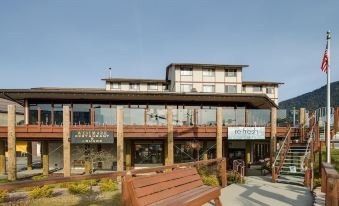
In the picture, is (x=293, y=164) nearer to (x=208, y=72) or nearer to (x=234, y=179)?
(x=234, y=179)

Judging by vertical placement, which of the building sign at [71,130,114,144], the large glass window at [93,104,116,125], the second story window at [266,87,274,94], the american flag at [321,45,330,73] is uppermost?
the second story window at [266,87,274,94]

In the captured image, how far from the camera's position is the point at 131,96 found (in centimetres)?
2659

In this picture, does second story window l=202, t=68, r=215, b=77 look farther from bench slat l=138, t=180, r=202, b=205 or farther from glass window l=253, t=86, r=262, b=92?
bench slat l=138, t=180, r=202, b=205

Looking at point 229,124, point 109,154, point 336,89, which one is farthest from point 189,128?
point 336,89

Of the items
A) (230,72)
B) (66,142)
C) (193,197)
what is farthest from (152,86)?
(193,197)

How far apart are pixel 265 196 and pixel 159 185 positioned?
5.89 meters

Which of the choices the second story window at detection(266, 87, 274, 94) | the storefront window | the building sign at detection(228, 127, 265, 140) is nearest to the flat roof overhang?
the building sign at detection(228, 127, 265, 140)

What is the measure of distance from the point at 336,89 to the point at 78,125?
199266mm

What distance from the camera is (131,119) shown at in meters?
23.0

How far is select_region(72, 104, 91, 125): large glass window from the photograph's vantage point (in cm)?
2442

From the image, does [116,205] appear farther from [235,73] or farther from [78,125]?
[235,73]

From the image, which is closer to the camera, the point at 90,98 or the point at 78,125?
the point at 78,125

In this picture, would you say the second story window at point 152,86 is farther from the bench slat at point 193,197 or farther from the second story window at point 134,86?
the bench slat at point 193,197

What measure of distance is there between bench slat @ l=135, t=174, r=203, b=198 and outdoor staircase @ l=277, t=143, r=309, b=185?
9073mm
